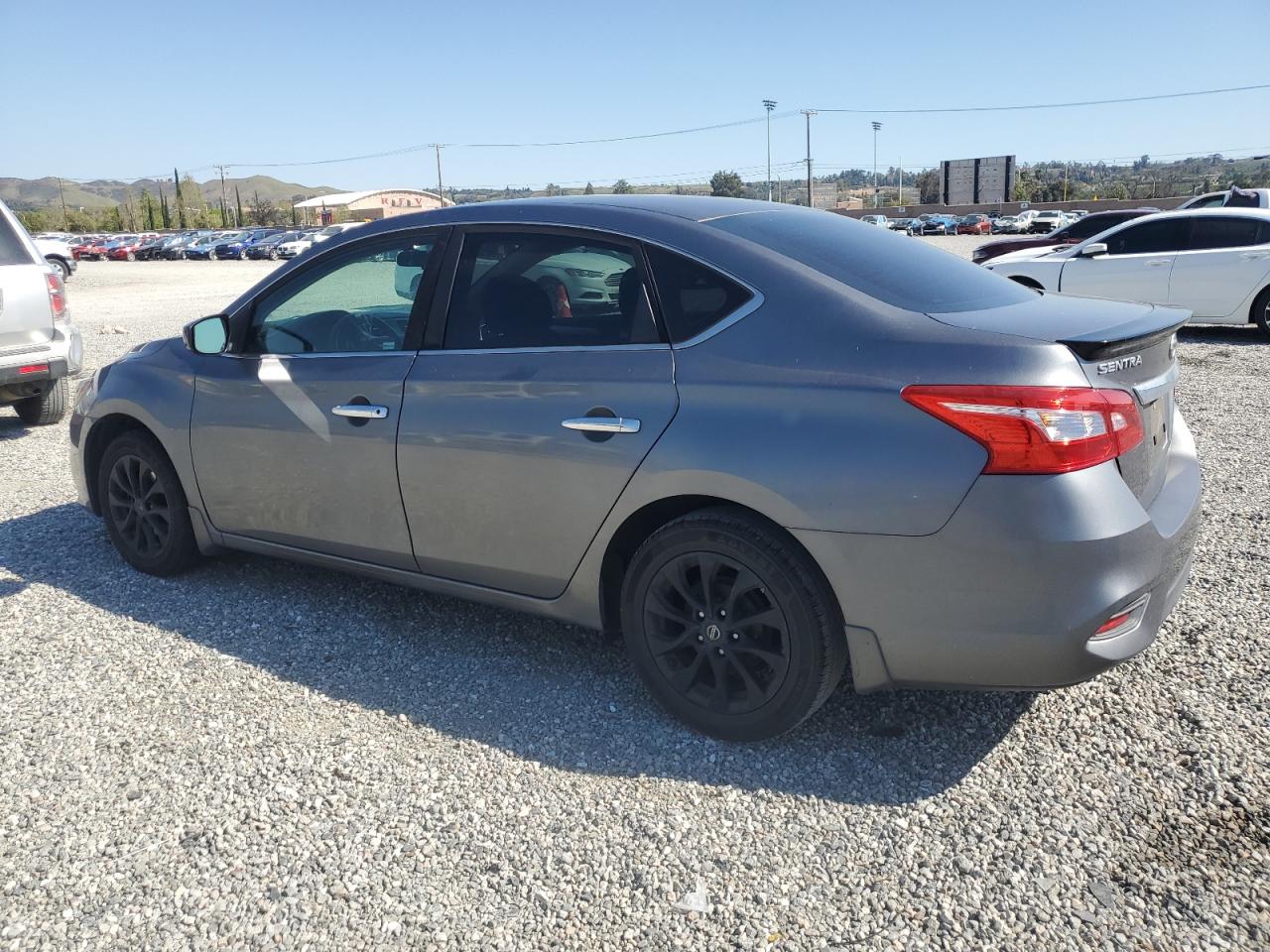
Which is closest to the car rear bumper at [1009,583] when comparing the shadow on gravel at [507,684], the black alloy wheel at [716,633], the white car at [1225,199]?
the black alloy wheel at [716,633]

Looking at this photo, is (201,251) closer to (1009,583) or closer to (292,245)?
(292,245)

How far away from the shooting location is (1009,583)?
275 cm

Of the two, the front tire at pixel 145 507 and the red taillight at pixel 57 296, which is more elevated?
the red taillight at pixel 57 296

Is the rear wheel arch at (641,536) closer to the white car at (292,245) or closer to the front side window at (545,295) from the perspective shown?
the front side window at (545,295)

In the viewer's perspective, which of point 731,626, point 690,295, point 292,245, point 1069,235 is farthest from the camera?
point 292,245

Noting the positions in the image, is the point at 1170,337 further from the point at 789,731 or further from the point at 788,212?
the point at 789,731

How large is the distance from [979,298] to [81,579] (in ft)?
13.8

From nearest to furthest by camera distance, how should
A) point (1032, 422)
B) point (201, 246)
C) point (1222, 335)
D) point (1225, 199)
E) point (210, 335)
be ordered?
point (1032, 422)
point (210, 335)
point (1222, 335)
point (1225, 199)
point (201, 246)

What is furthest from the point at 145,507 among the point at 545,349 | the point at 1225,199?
the point at 1225,199

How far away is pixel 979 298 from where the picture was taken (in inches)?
134

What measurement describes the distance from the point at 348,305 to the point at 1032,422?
271cm

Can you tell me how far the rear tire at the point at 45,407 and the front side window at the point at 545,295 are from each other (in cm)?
641

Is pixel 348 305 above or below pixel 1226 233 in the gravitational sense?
above

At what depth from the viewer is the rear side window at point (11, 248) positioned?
8.07 metres
